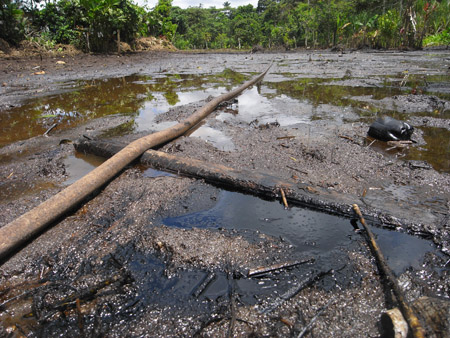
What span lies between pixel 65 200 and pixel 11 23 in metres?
16.9

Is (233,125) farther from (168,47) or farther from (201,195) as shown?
(168,47)

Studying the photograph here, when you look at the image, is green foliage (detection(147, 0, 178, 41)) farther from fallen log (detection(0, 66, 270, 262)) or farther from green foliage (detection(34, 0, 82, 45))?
fallen log (detection(0, 66, 270, 262))

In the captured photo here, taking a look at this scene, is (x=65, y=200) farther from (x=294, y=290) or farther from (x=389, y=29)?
(x=389, y=29)

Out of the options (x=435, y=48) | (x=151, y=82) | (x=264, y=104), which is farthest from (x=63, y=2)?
(x=435, y=48)

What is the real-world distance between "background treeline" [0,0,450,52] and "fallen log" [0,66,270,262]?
1583 cm

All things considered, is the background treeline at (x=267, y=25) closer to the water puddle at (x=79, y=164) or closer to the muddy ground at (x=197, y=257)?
the water puddle at (x=79, y=164)

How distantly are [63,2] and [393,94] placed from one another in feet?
63.6

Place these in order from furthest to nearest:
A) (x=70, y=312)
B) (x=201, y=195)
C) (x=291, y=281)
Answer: (x=201, y=195) → (x=291, y=281) → (x=70, y=312)

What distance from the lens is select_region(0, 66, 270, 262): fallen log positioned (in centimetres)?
186

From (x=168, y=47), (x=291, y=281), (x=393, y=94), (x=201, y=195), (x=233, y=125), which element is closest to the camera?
(x=291, y=281)

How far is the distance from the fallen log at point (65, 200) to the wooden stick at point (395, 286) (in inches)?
92.0

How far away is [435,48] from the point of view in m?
19.7

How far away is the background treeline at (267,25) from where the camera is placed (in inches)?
620

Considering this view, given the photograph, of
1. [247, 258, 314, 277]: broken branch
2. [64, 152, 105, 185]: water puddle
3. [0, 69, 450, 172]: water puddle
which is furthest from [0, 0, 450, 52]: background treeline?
[247, 258, 314, 277]: broken branch
